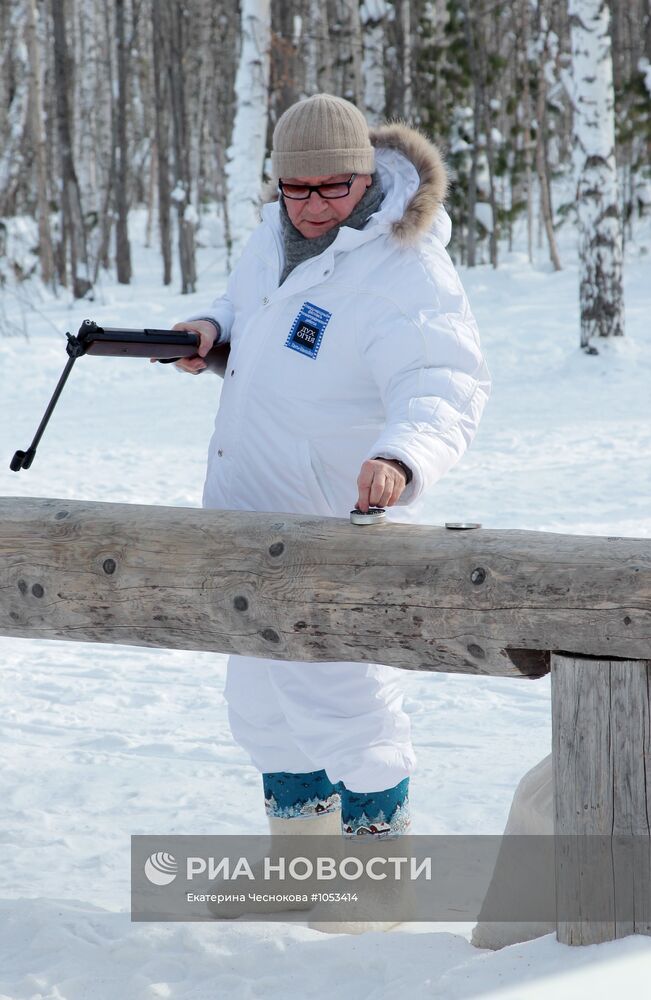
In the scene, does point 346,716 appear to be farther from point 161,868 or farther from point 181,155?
point 181,155

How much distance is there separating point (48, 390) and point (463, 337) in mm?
8108

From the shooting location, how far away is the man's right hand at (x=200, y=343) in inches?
109

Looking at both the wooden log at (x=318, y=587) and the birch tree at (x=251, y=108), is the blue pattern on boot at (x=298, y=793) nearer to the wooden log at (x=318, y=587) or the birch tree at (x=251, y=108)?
the wooden log at (x=318, y=587)

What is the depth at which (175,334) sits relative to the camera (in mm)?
2709

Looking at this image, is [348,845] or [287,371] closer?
[287,371]

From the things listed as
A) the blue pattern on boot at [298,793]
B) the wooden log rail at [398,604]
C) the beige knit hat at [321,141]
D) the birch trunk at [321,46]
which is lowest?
→ the blue pattern on boot at [298,793]

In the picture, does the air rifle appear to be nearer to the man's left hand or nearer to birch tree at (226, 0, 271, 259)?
the man's left hand

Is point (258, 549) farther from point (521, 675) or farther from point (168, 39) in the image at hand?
point (168, 39)

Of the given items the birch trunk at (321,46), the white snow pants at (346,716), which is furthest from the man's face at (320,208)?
the birch trunk at (321,46)

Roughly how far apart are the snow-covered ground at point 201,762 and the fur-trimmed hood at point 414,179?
1528 millimetres

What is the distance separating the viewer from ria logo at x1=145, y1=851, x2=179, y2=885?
3.10 m

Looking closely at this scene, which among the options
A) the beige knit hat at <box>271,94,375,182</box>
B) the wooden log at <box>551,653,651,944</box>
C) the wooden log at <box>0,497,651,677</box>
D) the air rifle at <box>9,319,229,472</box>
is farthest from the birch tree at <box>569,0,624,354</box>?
the wooden log at <box>551,653,651,944</box>

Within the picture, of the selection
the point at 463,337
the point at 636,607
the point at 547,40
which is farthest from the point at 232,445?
the point at 547,40

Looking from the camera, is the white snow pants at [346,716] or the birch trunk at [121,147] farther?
the birch trunk at [121,147]
